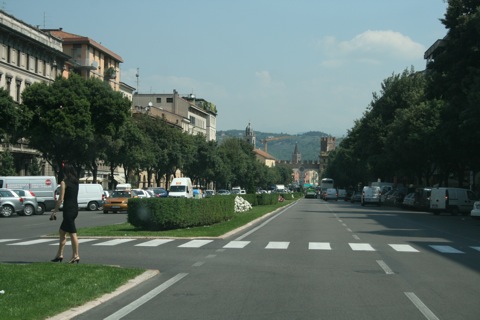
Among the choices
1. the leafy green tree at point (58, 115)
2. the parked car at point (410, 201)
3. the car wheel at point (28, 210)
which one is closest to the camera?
the car wheel at point (28, 210)

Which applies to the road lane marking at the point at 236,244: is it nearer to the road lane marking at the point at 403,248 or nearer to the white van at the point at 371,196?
the road lane marking at the point at 403,248

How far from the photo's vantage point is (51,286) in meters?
10.5

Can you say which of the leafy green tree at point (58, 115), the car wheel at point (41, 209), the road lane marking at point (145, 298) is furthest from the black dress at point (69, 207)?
the leafy green tree at point (58, 115)

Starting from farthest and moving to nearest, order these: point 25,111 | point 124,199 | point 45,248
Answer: point 25,111, point 124,199, point 45,248

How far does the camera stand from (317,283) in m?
12.1

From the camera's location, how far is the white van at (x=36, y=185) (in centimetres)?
4822

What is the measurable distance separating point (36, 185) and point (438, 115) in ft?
106

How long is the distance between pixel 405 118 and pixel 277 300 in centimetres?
5706

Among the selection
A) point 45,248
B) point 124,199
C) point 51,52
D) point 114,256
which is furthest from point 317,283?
point 51,52

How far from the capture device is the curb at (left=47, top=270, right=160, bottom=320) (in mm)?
8812

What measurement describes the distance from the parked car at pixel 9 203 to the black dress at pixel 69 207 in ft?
96.2

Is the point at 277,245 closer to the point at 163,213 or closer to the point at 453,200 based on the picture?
the point at 163,213

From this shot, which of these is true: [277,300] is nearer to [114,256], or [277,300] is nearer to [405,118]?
[114,256]

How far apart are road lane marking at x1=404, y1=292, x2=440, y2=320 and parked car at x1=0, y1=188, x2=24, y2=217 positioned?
3437 cm
